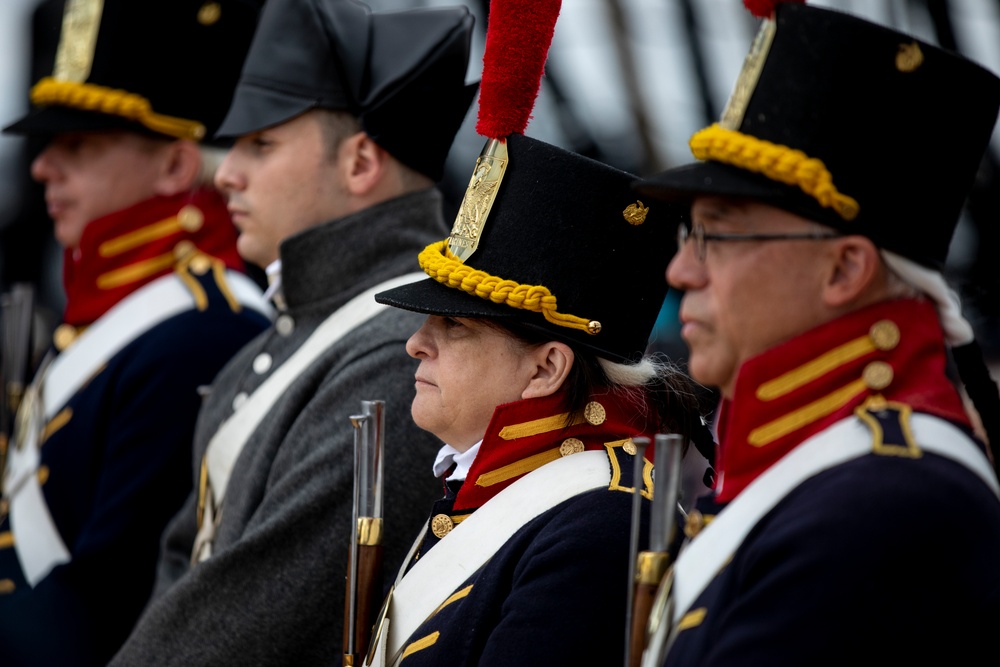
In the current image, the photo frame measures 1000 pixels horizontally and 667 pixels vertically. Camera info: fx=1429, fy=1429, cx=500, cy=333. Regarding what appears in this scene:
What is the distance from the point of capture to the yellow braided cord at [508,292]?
2.85 meters

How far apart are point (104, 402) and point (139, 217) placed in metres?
0.70

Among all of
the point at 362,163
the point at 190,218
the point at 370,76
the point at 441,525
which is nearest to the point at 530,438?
the point at 441,525

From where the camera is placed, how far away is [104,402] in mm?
4422

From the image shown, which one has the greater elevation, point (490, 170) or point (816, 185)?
point (816, 185)

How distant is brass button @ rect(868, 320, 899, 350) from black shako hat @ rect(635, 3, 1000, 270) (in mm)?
125

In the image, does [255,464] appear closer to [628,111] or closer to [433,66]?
[433,66]

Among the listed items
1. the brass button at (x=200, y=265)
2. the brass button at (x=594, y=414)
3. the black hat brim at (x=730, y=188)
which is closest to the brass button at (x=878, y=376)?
the black hat brim at (x=730, y=188)

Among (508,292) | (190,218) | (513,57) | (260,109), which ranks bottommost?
(190,218)

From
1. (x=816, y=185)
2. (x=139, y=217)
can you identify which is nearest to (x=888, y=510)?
(x=816, y=185)

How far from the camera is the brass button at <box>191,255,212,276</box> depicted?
15.4ft

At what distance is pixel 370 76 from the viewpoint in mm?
3893

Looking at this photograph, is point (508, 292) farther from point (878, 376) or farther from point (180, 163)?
point (180, 163)

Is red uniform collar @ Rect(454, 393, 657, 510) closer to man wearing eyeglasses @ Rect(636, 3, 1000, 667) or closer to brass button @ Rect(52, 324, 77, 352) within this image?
man wearing eyeglasses @ Rect(636, 3, 1000, 667)

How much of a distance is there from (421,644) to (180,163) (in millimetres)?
2570
